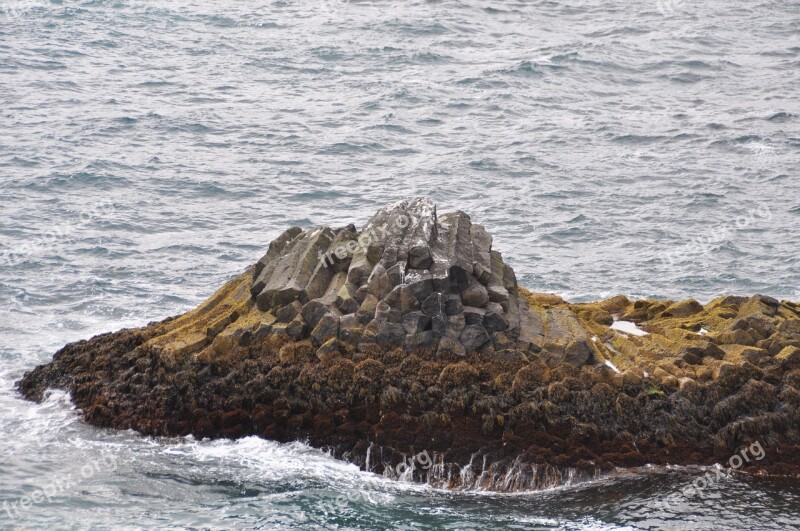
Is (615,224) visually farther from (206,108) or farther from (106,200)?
(206,108)

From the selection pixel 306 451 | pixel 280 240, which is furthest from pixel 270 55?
pixel 306 451

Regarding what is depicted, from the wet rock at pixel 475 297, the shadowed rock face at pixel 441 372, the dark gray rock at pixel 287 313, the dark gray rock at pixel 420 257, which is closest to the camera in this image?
the shadowed rock face at pixel 441 372

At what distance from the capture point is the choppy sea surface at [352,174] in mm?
23031

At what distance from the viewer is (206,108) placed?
194 ft

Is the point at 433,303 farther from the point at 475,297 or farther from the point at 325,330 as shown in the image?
the point at 325,330

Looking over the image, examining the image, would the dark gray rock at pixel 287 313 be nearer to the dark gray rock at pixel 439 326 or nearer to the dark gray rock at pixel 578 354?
the dark gray rock at pixel 439 326

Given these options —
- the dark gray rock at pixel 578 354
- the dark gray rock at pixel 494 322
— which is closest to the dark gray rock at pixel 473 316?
the dark gray rock at pixel 494 322

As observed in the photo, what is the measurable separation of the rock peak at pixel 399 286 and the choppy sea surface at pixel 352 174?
12.5 ft

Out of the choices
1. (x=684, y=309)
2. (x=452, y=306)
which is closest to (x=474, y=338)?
(x=452, y=306)

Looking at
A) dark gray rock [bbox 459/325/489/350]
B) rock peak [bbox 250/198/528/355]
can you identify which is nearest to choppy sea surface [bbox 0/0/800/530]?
rock peak [bbox 250/198/528/355]

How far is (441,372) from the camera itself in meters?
25.1

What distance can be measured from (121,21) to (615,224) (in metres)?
46.4

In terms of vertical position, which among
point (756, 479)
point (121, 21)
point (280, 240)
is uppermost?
point (121, 21)

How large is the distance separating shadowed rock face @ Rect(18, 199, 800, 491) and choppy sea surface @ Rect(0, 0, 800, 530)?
75cm
